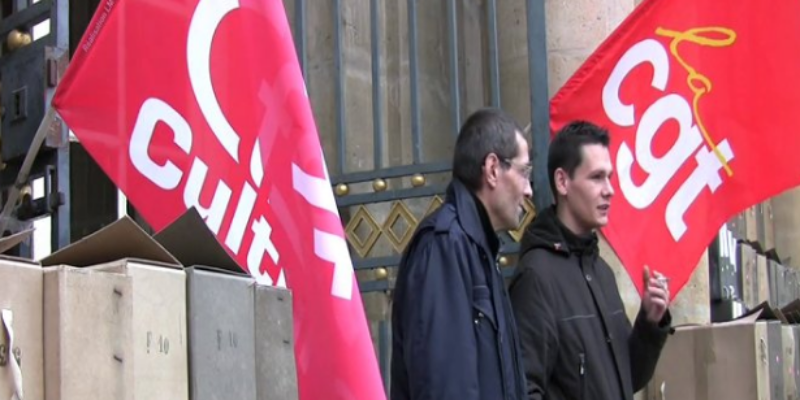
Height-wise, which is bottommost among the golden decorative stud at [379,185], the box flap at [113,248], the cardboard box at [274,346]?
the cardboard box at [274,346]

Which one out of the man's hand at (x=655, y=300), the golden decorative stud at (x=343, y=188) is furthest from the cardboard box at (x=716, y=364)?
the golden decorative stud at (x=343, y=188)

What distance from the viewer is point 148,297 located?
9.68ft

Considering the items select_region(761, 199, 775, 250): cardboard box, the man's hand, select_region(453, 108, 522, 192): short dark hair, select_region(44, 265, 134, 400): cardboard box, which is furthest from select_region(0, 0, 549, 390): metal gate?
select_region(761, 199, 775, 250): cardboard box

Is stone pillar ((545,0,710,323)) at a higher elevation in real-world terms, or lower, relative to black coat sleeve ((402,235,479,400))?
higher

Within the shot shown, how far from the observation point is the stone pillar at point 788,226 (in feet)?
42.9

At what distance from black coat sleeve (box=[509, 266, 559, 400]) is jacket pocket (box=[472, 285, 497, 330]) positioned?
1.57 feet

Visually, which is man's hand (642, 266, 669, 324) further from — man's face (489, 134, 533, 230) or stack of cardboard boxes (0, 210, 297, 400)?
stack of cardboard boxes (0, 210, 297, 400)

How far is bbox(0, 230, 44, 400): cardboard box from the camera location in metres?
2.72

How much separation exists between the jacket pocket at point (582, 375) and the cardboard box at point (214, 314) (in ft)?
4.67

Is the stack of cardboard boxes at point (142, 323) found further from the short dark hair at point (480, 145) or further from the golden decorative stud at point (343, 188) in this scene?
the golden decorative stud at point (343, 188)

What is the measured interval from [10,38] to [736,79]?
9.35ft

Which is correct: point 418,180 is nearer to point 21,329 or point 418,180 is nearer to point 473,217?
point 473,217

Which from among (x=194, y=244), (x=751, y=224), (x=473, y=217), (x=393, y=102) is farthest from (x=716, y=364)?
(x=751, y=224)

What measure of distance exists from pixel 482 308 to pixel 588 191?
109cm
